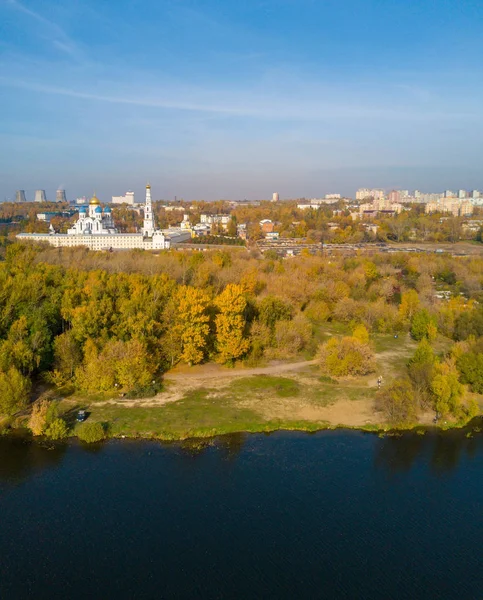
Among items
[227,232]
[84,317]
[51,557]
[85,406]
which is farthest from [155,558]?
[227,232]

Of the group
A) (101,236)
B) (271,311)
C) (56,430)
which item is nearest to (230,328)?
(271,311)

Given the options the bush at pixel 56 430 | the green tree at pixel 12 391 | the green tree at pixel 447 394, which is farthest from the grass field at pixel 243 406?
the green tree at pixel 447 394

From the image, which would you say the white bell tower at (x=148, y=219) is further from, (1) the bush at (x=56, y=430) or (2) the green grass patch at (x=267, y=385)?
(1) the bush at (x=56, y=430)

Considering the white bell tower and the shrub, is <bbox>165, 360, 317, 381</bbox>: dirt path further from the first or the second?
the white bell tower

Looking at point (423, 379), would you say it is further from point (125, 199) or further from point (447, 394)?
point (125, 199)

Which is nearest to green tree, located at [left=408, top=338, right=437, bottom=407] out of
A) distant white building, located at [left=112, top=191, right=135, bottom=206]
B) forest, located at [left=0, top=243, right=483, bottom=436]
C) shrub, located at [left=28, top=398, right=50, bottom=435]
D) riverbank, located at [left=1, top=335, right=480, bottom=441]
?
forest, located at [left=0, top=243, right=483, bottom=436]

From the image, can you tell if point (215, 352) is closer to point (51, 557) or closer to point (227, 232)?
point (51, 557)
